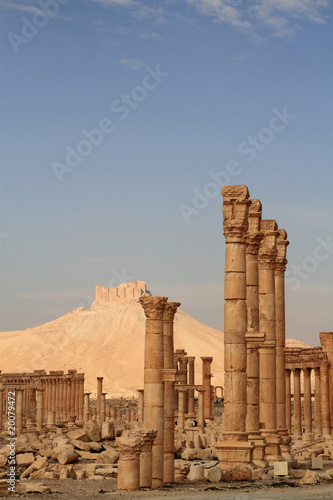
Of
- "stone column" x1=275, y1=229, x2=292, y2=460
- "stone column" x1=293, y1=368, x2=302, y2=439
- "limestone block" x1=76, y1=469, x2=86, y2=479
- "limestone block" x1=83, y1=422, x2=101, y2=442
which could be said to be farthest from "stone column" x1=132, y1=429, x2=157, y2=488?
"stone column" x1=293, y1=368, x2=302, y2=439

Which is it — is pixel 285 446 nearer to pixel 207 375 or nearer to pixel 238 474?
pixel 238 474

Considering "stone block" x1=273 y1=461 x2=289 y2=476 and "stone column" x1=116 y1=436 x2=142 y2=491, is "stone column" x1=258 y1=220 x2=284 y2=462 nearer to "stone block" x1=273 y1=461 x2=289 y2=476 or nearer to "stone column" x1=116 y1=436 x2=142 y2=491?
"stone block" x1=273 y1=461 x2=289 y2=476

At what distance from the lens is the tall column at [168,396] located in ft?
71.5

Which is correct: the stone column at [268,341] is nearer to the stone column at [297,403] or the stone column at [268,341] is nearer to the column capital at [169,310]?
the column capital at [169,310]

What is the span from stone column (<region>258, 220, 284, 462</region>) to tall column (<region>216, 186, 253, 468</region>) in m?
3.35

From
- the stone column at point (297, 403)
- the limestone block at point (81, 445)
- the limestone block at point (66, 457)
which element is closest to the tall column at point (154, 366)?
the limestone block at point (66, 457)

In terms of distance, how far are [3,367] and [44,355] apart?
35.7 feet

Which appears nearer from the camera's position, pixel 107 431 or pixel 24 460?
pixel 24 460

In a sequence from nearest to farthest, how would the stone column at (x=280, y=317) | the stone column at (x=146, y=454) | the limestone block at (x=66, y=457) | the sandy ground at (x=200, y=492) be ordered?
the sandy ground at (x=200, y=492)
the stone column at (x=146, y=454)
the limestone block at (x=66, y=457)
the stone column at (x=280, y=317)

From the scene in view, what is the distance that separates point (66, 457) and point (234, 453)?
26.7 ft

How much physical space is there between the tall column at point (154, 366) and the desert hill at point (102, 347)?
10267 cm

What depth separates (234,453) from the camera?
22031 millimetres

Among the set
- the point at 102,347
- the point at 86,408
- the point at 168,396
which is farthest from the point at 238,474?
the point at 102,347

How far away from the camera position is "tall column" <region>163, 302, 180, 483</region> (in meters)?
21.8
